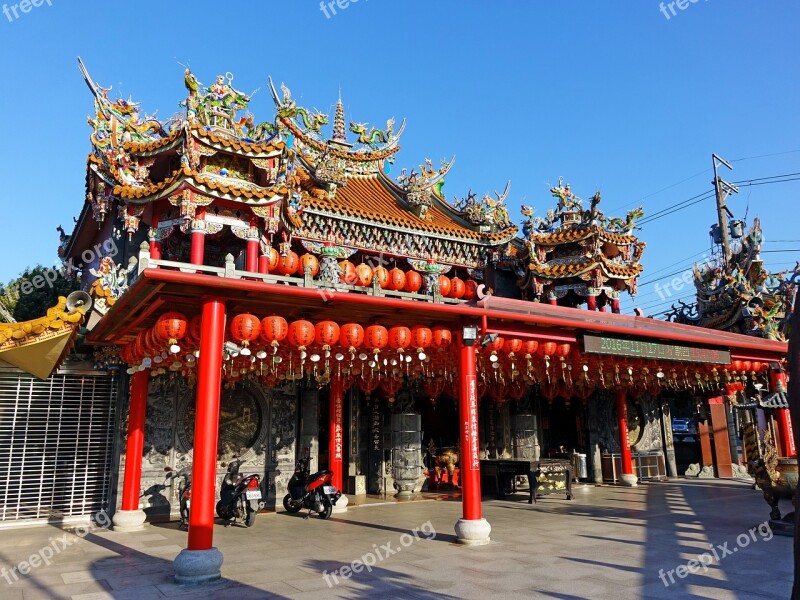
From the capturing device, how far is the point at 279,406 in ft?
42.0

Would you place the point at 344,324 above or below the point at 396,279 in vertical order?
below

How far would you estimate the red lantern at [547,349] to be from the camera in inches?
410

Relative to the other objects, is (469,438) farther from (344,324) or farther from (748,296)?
(748,296)

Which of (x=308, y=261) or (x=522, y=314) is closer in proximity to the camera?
(x=522, y=314)

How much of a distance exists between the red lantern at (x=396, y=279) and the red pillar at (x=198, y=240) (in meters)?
4.98

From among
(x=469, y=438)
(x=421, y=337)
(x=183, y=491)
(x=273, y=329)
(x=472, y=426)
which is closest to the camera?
(x=273, y=329)

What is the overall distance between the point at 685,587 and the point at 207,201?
9.41 metres

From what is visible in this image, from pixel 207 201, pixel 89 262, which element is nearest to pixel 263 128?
pixel 207 201

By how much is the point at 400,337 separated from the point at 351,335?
2.67 ft

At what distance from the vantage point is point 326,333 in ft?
27.1

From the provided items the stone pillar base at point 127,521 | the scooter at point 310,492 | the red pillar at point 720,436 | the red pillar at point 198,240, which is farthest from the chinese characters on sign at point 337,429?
the red pillar at point 720,436

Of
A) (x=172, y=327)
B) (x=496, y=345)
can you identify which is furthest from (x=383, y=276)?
(x=172, y=327)

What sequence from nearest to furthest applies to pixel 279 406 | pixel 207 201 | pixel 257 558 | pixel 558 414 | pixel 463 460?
pixel 257 558 → pixel 463 460 → pixel 207 201 → pixel 279 406 → pixel 558 414

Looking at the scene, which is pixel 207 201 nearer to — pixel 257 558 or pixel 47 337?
pixel 47 337
